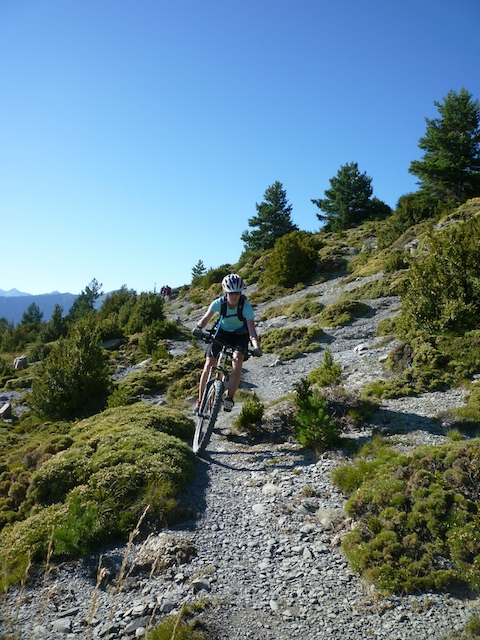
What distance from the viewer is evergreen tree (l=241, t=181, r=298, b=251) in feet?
156

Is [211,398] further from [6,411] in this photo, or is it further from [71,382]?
[6,411]

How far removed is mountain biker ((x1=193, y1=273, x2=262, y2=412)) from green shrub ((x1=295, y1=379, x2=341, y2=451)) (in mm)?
1276

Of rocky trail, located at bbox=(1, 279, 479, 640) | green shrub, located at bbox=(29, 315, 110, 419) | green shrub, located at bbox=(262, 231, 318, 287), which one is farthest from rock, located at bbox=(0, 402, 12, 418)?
green shrub, located at bbox=(262, 231, 318, 287)

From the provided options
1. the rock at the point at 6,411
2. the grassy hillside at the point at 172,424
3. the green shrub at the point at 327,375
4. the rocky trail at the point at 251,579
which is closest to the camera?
the rocky trail at the point at 251,579

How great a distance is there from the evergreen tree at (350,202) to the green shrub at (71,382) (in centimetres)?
3653

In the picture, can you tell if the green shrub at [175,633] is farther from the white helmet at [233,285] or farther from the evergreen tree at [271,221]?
the evergreen tree at [271,221]

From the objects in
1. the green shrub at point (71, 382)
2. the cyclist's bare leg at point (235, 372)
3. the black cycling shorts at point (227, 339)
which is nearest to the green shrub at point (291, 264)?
the green shrub at point (71, 382)

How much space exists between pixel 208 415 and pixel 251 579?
11.3ft

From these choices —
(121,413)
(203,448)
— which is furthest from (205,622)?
(121,413)

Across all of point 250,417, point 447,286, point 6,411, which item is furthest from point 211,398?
→ point 6,411

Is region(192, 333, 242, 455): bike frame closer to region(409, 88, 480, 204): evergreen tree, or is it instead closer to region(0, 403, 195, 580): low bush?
region(0, 403, 195, 580): low bush

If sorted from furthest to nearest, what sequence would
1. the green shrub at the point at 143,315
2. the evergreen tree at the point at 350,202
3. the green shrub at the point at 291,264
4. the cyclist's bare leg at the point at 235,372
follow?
1. the evergreen tree at the point at 350,202
2. the green shrub at the point at 291,264
3. the green shrub at the point at 143,315
4. the cyclist's bare leg at the point at 235,372

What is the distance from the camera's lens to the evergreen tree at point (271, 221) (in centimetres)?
4762

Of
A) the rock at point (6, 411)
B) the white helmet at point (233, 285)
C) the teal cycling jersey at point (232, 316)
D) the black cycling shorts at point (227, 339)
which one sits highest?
the white helmet at point (233, 285)
